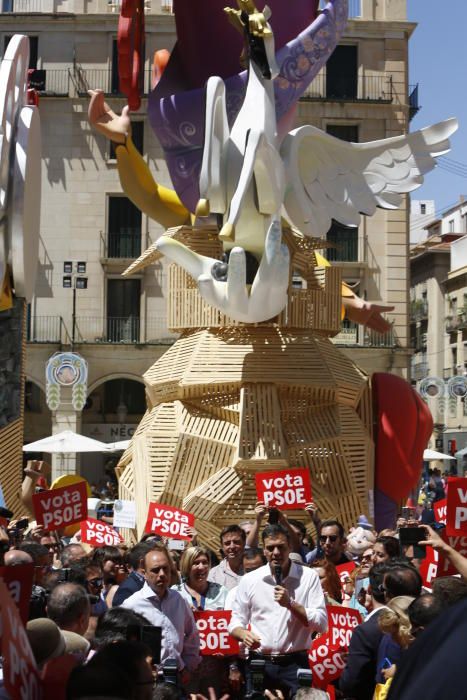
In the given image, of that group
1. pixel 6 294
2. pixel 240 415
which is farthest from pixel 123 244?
pixel 6 294

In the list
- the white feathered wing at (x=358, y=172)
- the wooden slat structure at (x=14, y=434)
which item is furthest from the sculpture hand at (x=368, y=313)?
the wooden slat structure at (x=14, y=434)

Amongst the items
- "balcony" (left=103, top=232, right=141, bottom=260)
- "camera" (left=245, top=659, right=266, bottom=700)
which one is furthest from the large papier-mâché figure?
"balcony" (left=103, top=232, right=141, bottom=260)

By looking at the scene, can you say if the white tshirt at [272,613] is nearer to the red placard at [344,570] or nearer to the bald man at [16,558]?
the bald man at [16,558]

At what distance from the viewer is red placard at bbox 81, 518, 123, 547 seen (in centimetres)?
1225

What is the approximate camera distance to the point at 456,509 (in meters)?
8.66

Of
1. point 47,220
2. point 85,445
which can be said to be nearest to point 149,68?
point 47,220

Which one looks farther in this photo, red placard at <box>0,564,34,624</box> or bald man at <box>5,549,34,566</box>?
bald man at <box>5,549,34,566</box>

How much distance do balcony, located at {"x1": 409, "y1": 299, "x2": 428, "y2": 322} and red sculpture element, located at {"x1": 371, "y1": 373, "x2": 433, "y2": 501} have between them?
44.6m

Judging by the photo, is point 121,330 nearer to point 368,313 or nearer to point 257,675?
point 368,313

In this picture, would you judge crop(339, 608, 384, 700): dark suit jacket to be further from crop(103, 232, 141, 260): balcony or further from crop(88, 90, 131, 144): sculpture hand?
crop(103, 232, 141, 260): balcony

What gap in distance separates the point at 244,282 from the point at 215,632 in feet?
22.5

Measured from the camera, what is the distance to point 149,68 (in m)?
37.0

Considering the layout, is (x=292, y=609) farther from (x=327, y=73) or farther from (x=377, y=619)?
(x=327, y=73)

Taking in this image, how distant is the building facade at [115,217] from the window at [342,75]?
29mm
